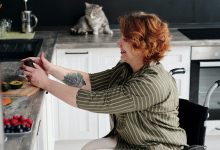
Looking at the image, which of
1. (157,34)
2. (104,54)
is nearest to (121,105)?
(157,34)

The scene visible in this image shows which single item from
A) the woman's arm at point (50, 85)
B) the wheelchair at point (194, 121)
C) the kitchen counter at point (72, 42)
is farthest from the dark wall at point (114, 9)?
the wheelchair at point (194, 121)

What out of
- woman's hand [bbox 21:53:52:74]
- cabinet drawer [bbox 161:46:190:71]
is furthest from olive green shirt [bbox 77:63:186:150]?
cabinet drawer [bbox 161:46:190:71]

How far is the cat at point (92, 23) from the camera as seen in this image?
3912 millimetres

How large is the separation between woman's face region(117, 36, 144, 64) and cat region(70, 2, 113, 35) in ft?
5.50

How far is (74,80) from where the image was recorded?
99.6 inches

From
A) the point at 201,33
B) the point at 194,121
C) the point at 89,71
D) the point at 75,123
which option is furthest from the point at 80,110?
the point at 194,121

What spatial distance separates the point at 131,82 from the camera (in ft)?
7.00

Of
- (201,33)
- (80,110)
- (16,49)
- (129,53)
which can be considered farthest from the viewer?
(201,33)

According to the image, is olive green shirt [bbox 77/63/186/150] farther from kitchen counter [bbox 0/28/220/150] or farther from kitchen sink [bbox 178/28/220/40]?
kitchen sink [bbox 178/28/220/40]

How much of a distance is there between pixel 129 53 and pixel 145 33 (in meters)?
0.12

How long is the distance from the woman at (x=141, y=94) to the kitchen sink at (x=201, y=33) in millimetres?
1646

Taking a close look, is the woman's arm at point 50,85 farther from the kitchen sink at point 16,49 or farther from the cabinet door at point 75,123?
the cabinet door at point 75,123

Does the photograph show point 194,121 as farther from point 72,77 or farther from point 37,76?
point 37,76

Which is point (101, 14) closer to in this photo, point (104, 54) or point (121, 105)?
point (104, 54)
